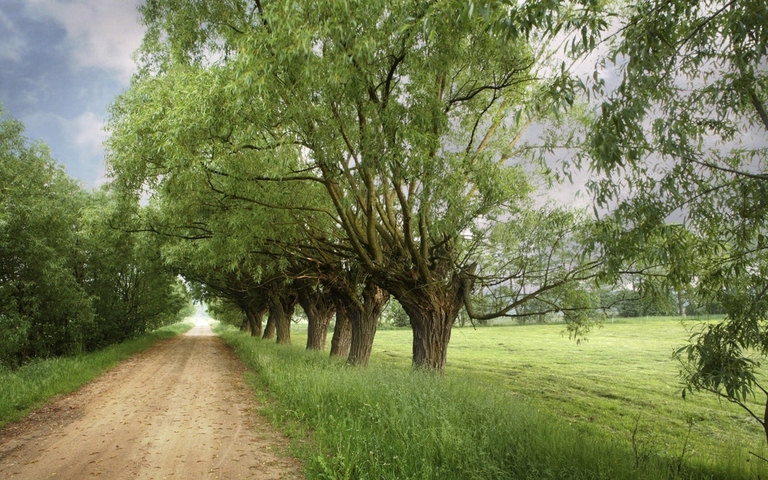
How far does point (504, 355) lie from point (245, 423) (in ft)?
93.2

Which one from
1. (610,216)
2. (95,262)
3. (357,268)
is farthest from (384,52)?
(95,262)

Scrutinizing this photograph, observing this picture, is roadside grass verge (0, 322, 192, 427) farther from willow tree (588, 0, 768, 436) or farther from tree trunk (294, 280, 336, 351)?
willow tree (588, 0, 768, 436)

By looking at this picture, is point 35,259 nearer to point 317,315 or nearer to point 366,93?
point 317,315

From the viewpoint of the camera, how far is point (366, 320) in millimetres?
15125

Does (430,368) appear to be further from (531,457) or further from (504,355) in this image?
(504,355)

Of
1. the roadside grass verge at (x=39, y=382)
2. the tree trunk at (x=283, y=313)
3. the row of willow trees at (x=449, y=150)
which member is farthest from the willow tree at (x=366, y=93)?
the tree trunk at (x=283, y=313)

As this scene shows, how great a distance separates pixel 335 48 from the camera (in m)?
6.14

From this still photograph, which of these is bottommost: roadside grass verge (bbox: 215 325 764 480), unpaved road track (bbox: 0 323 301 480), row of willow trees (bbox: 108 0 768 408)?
unpaved road track (bbox: 0 323 301 480)

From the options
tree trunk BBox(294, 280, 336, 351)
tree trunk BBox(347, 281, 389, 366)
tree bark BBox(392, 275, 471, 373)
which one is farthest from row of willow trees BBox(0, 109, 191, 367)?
tree bark BBox(392, 275, 471, 373)

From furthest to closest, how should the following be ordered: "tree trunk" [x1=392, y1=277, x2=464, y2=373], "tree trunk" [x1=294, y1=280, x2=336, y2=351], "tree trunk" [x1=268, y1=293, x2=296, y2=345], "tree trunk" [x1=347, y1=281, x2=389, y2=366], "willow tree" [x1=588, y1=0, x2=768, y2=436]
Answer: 1. "tree trunk" [x1=268, y1=293, x2=296, y2=345]
2. "tree trunk" [x1=294, y1=280, x2=336, y2=351]
3. "tree trunk" [x1=347, y1=281, x2=389, y2=366]
4. "tree trunk" [x1=392, y1=277, x2=464, y2=373]
5. "willow tree" [x1=588, y1=0, x2=768, y2=436]

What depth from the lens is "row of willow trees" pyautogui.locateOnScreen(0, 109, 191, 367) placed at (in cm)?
1445

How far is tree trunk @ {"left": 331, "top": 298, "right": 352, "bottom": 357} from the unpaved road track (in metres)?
5.68

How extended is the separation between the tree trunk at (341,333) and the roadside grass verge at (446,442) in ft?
28.6

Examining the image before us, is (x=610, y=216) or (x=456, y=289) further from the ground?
(x=610, y=216)
